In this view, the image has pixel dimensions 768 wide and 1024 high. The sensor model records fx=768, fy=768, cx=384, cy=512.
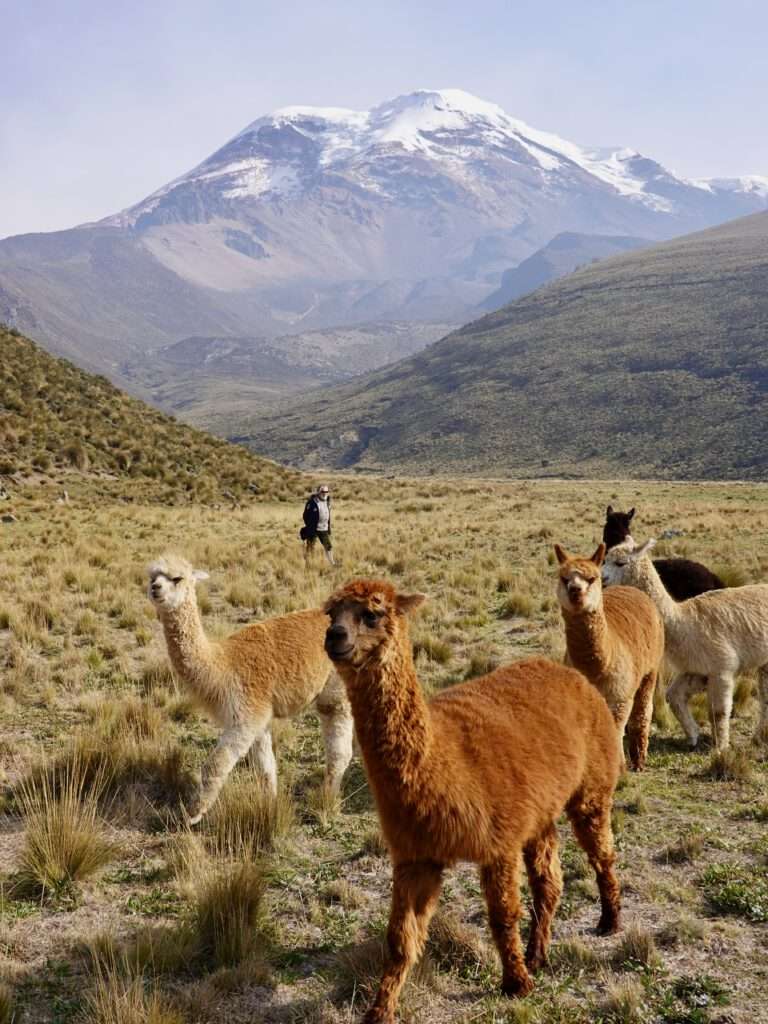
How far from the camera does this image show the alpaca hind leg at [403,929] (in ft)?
10.0

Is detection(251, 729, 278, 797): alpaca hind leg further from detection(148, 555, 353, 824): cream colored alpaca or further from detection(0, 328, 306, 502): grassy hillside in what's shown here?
detection(0, 328, 306, 502): grassy hillside

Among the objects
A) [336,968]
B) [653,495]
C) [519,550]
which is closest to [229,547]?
[519,550]

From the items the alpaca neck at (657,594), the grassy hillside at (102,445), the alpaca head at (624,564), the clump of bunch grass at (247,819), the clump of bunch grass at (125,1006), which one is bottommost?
the clump of bunch grass at (247,819)

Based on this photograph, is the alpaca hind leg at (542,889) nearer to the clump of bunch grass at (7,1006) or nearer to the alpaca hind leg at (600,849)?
the alpaca hind leg at (600,849)

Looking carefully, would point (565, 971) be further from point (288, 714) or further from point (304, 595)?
point (304, 595)

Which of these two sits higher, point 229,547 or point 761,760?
point 229,547

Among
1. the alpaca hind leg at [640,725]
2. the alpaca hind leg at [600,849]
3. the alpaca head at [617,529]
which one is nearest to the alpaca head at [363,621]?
the alpaca hind leg at [600,849]

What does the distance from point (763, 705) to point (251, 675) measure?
14.7ft

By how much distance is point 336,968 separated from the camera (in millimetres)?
3586

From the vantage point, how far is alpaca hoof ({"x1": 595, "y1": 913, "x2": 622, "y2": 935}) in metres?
3.81

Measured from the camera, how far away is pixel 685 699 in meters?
6.59

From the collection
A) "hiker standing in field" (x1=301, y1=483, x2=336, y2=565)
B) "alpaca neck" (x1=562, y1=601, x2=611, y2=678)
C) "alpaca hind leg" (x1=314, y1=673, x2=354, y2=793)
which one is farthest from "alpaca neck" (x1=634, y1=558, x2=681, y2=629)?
"hiker standing in field" (x1=301, y1=483, x2=336, y2=565)

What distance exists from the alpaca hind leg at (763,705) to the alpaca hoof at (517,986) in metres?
3.96

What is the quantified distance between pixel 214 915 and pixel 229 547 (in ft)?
43.3
